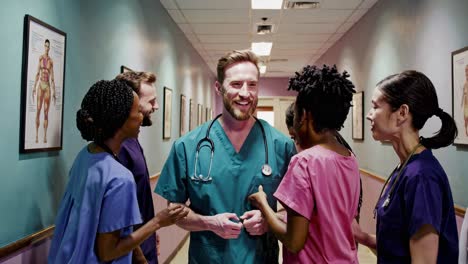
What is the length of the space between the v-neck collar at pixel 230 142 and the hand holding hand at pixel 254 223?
0.22 metres

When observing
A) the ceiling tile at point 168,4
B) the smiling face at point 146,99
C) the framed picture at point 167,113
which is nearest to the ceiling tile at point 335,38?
the ceiling tile at point 168,4

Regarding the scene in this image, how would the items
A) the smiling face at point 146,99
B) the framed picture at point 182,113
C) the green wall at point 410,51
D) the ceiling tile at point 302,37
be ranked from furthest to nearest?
the ceiling tile at point 302,37, the framed picture at point 182,113, the green wall at point 410,51, the smiling face at point 146,99

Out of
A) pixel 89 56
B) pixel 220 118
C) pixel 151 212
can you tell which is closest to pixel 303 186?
pixel 220 118

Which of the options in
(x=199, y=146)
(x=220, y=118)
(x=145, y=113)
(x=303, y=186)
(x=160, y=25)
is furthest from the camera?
(x=160, y=25)

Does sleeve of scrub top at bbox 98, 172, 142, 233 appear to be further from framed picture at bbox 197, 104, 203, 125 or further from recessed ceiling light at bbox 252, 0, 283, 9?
framed picture at bbox 197, 104, 203, 125

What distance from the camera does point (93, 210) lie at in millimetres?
1055

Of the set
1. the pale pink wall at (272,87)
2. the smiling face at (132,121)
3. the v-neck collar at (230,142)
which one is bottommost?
the v-neck collar at (230,142)

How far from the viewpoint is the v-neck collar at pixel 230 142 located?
1.35 metres

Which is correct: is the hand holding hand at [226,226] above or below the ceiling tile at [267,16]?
below

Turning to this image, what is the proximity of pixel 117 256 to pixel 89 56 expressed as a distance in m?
1.20

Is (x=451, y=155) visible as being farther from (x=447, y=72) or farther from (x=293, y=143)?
(x=293, y=143)

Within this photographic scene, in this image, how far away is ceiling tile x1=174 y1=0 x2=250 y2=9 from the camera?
11.8ft

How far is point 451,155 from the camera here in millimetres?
2266

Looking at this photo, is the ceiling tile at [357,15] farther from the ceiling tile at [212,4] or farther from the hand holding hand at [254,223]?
the hand holding hand at [254,223]
